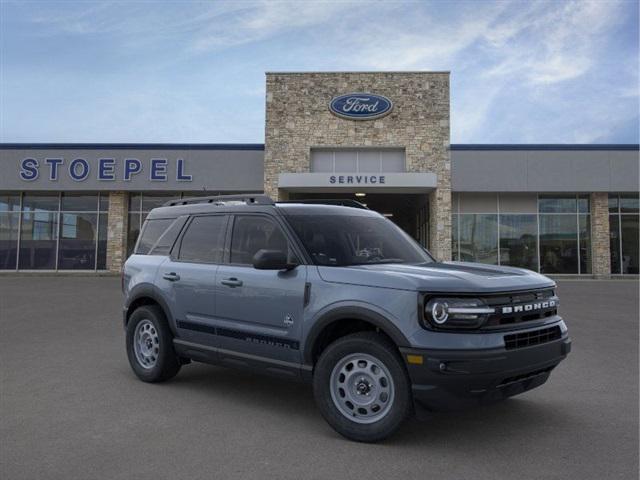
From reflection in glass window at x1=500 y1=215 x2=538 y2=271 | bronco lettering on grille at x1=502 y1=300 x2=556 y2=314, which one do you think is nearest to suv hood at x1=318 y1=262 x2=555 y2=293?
bronco lettering on grille at x1=502 y1=300 x2=556 y2=314

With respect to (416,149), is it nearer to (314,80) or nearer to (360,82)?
(360,82)

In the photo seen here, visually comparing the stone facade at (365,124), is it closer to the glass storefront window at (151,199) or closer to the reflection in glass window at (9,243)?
the glass storefront window at (151,199)

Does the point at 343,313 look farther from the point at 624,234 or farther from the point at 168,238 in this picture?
the point at 624,234

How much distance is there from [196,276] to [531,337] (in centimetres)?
322

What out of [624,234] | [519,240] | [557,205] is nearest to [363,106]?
[519,240]

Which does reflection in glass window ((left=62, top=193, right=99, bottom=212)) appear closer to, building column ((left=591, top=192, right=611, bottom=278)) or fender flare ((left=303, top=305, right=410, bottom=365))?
building column ((left=591, top=192, right=611, bottom=278))

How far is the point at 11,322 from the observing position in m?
10.7

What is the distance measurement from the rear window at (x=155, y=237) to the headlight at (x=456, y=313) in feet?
11.0

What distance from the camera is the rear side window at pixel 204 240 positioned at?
5.64 metres

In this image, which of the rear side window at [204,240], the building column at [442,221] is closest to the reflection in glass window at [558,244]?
the building column at [442,221]

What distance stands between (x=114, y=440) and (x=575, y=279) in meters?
24.5

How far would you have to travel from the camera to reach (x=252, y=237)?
211 inches

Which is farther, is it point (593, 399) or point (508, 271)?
point (593, 399)

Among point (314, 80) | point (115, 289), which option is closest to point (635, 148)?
point (314, 80)
